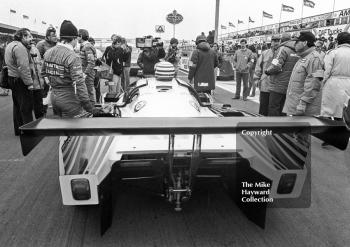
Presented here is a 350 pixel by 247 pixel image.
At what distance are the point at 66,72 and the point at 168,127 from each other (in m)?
2.32

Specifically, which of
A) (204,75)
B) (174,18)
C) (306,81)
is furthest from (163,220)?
(174,18)

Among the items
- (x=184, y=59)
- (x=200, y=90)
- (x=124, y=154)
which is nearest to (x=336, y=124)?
(x=124, y=154)

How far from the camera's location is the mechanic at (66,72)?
13.7ft

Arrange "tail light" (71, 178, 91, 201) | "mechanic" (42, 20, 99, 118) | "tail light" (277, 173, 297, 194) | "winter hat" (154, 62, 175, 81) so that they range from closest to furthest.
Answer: "tail light" (71, 178, 91, 201), "tail light" (277, 173, 297, 194), "mechanic" (42, 20, 99, 118), "winter hat" (154, 62, 175, 81)

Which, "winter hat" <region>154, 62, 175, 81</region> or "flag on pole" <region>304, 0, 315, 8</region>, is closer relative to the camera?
"winter hat" <region>154, 62, 175, 81</region>

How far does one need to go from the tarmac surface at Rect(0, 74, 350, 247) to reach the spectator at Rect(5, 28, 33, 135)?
2.04m

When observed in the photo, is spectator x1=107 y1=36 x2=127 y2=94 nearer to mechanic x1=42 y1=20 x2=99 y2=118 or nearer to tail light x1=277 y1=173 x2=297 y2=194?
mechanic x1=42 y1=20 x2=99 y2=118

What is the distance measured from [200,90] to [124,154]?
6082 mm

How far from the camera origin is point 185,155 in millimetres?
2949

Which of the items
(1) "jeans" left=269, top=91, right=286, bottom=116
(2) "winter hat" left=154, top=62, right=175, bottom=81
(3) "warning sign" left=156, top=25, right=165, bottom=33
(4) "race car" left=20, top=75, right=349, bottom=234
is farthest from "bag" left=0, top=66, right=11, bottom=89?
(3) "warning sign" left=156, top=25, right=165, bottom=33

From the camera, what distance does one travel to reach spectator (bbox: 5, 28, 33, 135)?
582 centimetres

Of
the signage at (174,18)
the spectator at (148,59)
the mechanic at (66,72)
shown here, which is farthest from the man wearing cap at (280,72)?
the signage at (174,18)

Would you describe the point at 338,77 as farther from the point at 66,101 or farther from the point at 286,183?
the point at 66,101

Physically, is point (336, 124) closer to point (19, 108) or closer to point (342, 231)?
point (342, 231)
